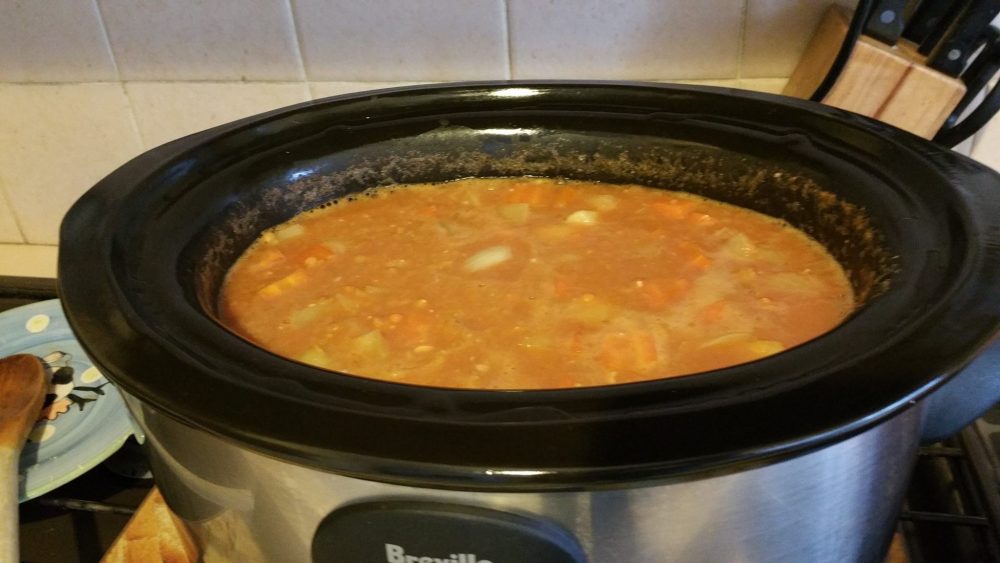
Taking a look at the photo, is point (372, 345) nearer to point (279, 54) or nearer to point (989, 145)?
point (279, 54)

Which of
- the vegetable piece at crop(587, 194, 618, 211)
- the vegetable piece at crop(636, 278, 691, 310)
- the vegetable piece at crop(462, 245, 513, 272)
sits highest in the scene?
the vegetable piece at crop(636, 278, 691, 310)

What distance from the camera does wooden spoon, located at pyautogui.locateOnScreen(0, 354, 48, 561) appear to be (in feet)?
3.01

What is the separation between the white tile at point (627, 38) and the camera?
46.0 inches

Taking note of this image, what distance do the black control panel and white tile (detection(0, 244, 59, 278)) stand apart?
139 centimetres

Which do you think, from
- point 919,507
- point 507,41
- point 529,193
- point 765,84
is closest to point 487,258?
point 529,193

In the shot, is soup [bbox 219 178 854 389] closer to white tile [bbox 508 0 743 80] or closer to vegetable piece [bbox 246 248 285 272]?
vegetable piece [bbox 246 248 285 272]

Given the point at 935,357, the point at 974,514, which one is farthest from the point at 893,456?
the point at 974,514

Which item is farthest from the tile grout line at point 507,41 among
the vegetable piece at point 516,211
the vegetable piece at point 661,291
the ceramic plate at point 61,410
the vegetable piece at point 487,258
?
the ceramic plate at point 61,410

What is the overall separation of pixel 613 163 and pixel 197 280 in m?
0.56

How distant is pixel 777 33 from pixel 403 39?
1.87 feet

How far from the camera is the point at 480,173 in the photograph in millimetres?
1124

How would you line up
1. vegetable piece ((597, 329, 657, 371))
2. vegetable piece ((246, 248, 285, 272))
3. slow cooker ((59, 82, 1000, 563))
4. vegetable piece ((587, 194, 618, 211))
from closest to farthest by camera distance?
slow cooker ((59, 82, 1000, 563))
vegetable piece ((597, 329, 657, 371))
vegetable piece ((246, 248, 285, 272))
vegetable piece ((587, 194, 618, 211))

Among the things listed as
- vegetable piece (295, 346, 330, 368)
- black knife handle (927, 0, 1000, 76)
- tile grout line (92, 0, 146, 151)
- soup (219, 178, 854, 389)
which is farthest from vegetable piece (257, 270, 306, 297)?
black knife handle (927, 0, 1000, 76)

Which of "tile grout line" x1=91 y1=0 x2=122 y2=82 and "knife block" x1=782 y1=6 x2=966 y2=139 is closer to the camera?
"knife block" x1=782 y1=6 x2=966 y2=139
